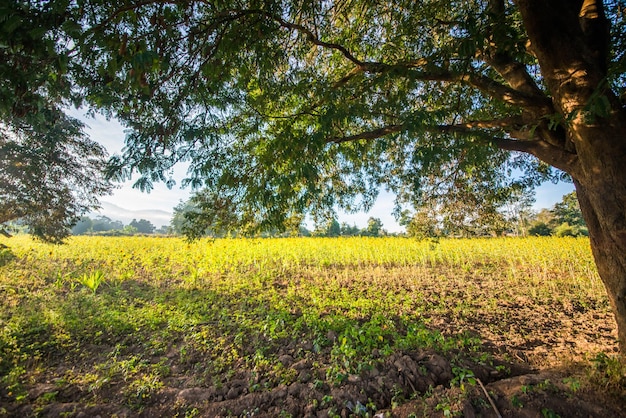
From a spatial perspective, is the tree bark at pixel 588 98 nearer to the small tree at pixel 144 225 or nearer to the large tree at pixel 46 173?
the large tree at pixel 46 173

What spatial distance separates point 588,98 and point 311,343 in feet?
13.0

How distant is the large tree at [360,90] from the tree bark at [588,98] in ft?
0.04

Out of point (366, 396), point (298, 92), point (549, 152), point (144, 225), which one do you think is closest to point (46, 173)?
point (298, 92)

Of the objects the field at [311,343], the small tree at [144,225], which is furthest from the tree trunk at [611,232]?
the small tree at [144,225]

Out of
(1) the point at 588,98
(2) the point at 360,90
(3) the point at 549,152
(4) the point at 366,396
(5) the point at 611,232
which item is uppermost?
(2) the point at 360,90

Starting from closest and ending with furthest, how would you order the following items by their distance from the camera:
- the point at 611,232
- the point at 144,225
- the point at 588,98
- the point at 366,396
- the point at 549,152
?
1. the point at 588,98
2. the point at 611,232
3. the point at 366,396
4. the point at 549,152
5. the point at 144,225

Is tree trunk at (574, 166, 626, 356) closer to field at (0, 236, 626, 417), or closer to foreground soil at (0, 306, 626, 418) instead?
field at (0, 236, 626, 417)

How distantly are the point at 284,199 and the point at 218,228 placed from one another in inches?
52.5

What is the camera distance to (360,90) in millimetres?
3336

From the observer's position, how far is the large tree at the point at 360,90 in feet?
6.88

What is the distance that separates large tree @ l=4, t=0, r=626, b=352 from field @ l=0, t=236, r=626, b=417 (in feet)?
4.49

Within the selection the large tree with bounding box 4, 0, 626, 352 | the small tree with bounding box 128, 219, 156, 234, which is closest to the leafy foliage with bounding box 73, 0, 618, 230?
the large tree with bounding box 4, 0, 626, 352

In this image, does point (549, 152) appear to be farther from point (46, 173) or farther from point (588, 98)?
point (46, 173)

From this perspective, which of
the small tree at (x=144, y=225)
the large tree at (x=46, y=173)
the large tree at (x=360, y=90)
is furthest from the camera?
the small tree at (x=144, y=225)
